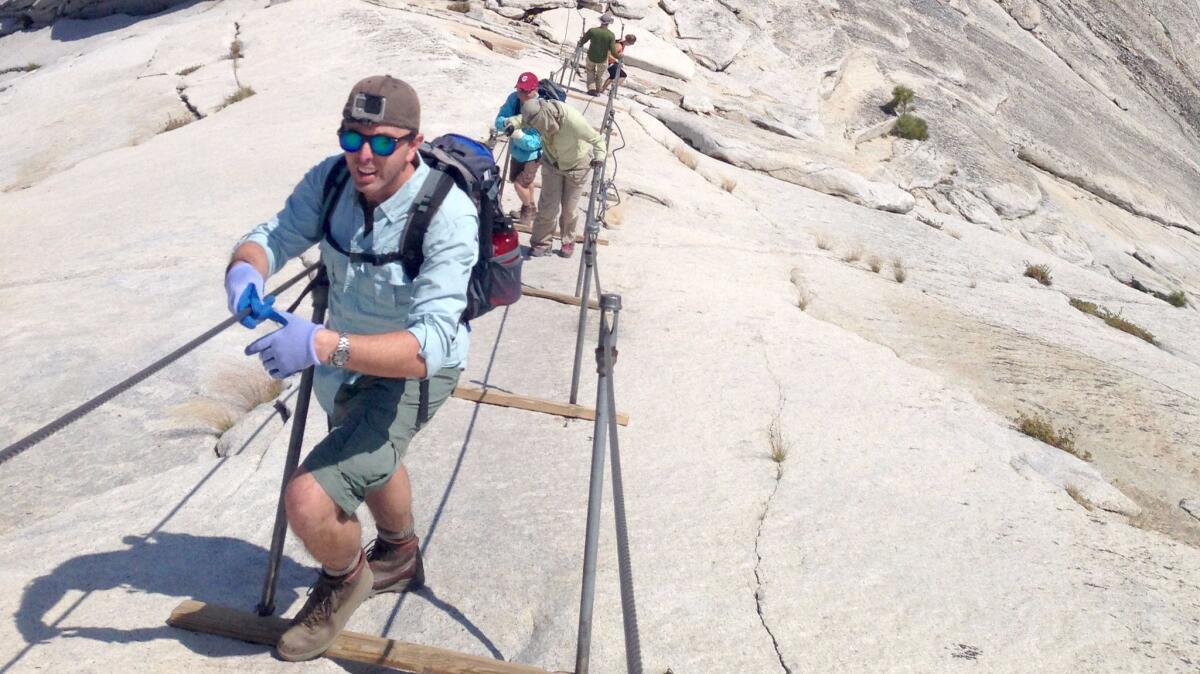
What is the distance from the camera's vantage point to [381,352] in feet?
8.85

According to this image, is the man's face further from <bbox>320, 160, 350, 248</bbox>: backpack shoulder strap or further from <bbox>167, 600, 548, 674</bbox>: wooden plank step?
<bbox>167, 600, 548, 674</bbox>: wooden plank step

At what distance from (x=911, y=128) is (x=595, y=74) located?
806 cm

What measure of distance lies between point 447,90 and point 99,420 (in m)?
9.34

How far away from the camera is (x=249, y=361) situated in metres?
6.30

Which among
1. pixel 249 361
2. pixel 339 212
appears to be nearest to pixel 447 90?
pixel 249 361

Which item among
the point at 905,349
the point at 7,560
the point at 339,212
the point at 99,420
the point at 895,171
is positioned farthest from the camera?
the point at 895,171

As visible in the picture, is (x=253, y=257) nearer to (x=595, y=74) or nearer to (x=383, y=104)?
(x=383, y=104)

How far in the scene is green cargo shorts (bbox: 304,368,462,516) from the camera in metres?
3.02

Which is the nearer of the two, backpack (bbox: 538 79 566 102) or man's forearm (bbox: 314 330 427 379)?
man's forearm (bbox: 314 330 427 379)

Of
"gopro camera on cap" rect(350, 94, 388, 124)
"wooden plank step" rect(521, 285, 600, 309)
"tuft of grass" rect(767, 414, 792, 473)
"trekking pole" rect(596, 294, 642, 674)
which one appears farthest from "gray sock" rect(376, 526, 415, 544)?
"wooden plank step" rect(521, 285, 600, 309)

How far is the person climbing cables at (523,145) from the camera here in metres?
8.27

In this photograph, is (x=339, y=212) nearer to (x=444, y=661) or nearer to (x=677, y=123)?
(x=444, y=661)

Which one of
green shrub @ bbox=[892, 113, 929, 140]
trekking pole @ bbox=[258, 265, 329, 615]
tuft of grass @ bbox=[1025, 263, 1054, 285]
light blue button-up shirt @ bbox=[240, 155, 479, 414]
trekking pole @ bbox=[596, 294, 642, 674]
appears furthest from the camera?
green shrub @ bbox=[892, 113, 929, 140]

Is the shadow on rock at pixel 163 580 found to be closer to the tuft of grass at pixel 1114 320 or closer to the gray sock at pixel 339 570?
the gray sock at pixel 339 570
